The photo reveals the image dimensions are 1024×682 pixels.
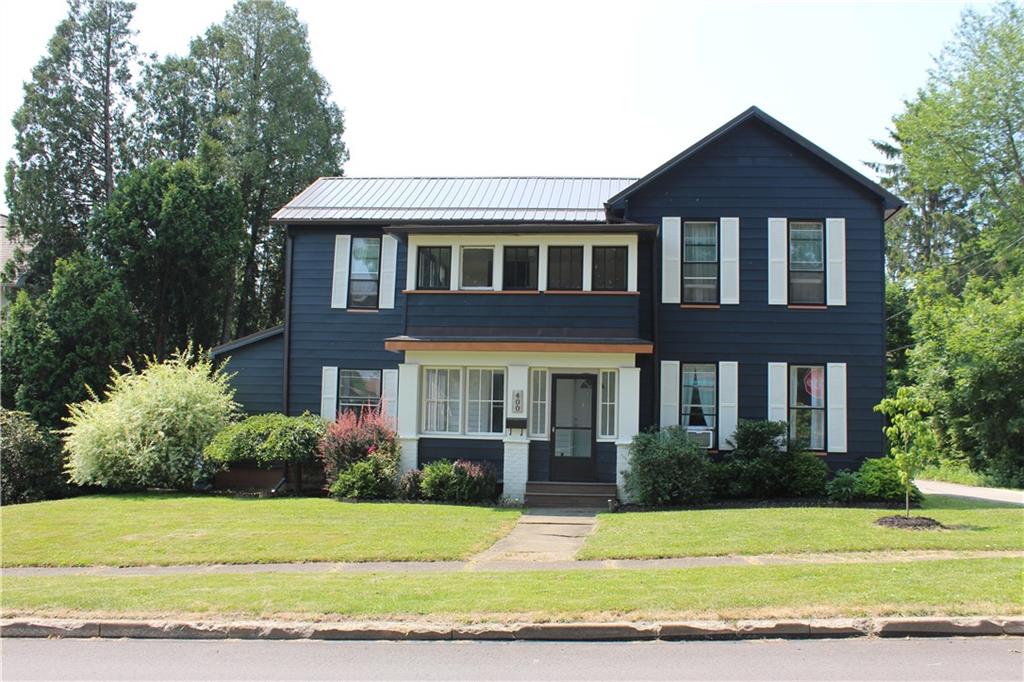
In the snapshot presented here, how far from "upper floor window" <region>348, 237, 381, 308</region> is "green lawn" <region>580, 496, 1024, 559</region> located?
28.2ft

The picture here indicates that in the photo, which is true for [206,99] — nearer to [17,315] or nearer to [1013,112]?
[17,315]

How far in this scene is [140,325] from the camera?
31.6 metres

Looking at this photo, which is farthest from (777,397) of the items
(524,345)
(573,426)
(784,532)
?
(784,532)

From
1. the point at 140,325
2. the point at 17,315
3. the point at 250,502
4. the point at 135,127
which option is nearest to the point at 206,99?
the point at 135,127

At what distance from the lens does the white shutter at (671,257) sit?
65.6 feet

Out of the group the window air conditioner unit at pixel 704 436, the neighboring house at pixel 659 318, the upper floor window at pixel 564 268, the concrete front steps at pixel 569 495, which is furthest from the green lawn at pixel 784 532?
the upper floor window at pixel 564 268

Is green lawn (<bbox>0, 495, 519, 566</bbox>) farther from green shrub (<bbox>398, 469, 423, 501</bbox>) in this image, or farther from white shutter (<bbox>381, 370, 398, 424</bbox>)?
white shutter (<bbox>381, 370, 398, 424</bbox>)

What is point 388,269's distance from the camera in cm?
2159

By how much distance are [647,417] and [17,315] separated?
20.1 meters

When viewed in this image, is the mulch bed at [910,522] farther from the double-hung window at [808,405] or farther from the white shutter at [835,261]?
the white shutter at [835,261]

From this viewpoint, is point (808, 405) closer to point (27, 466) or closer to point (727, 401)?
point (727, 401)

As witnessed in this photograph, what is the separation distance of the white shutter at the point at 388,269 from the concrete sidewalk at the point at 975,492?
13662 millimetres

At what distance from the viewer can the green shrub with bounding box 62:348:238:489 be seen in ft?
→ 63.9

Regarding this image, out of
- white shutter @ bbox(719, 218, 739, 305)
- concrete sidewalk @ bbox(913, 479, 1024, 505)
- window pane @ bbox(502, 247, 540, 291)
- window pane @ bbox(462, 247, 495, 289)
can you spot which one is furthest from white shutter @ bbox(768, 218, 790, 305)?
window pane @ bbox(462, 247, 495, 289)
